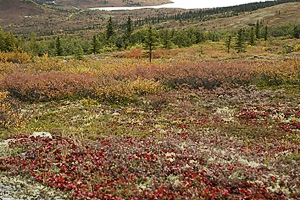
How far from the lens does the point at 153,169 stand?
25.4 ft

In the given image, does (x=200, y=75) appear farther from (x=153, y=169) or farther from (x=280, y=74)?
(x=153, y=169)

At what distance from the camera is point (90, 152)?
8750mm

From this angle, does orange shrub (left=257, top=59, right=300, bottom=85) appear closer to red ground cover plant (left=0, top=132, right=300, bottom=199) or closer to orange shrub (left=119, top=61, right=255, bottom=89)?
orange shrub (left=119, top=61, right=255, bottom=89)

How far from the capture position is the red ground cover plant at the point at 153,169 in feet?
21.5

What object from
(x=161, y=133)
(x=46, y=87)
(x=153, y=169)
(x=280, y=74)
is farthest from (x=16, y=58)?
(x=153, y=169)

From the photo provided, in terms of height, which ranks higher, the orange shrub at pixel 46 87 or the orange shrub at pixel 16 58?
the orange shrub at pixel 16 58

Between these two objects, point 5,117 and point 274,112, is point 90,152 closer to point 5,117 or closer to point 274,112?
point 5,117

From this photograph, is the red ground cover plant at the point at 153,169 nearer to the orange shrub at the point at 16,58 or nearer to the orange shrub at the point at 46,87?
the orange shrub at the point at 46,87

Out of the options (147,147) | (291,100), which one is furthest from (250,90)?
(147,147)

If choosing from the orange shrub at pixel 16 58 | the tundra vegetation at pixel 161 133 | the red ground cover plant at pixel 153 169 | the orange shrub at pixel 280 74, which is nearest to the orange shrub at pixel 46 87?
the tundra vegetation at pixel 161 133

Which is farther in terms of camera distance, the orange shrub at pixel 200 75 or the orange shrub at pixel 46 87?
the orange shrub at pixel 200 75

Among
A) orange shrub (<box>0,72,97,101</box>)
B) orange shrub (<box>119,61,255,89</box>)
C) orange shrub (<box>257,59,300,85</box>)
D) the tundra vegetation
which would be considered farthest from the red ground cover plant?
orange shrub (<box>257,59,300,85</box>)

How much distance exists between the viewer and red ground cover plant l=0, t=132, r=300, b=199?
6.54 metres

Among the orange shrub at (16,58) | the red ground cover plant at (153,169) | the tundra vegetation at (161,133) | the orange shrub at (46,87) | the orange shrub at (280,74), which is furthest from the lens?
the orange shrub at (16,58)
